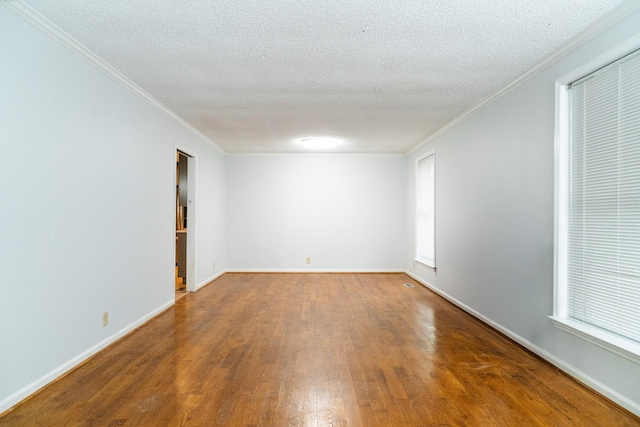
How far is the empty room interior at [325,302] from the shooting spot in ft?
7.27

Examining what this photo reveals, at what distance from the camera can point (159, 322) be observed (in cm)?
396

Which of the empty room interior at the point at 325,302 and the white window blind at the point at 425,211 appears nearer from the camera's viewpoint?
the empty room interior at the point at 325,302

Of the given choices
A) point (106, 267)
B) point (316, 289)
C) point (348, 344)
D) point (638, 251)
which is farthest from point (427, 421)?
point (316, 289)

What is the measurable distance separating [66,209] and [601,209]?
3.74 meters

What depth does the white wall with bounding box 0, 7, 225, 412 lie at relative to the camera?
2201 millimetres

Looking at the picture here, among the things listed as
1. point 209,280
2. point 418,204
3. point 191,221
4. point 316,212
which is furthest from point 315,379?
point 316,212

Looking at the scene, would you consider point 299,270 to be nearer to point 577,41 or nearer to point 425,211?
point 425,211

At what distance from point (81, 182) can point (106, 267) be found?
2.58 feet

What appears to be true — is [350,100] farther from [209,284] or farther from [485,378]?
[209,284]

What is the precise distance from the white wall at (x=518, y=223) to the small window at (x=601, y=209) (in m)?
0.11

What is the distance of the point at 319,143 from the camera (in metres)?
6.26

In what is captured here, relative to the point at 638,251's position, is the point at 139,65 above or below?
above

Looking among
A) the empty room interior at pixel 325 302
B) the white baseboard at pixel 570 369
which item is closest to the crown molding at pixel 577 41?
the empty room interior at pixel 325 302

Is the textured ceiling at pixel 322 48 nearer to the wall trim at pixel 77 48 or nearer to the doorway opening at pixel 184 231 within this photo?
the wall trim at pixel 77 48
